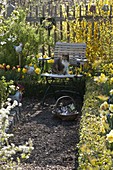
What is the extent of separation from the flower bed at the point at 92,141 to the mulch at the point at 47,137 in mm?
396

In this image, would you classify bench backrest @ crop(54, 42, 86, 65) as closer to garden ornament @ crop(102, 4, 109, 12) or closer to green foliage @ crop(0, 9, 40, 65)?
green foliage @ crop(0, 9, 40, 65)

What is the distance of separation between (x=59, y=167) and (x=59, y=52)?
3.91 metres

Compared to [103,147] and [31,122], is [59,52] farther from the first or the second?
[103,147]

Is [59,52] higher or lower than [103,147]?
higher

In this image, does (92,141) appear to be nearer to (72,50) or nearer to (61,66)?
(61,66)

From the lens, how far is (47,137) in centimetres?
569

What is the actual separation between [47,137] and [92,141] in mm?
1473

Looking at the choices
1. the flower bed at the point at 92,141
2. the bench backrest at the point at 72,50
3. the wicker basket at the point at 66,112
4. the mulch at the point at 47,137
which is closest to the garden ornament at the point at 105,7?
the bench backrest at the point at 72,50

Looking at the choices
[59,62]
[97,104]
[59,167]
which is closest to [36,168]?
[59,167]

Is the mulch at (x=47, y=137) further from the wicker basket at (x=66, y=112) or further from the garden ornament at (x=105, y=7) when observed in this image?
the garden ornament at (x=105, y=7)

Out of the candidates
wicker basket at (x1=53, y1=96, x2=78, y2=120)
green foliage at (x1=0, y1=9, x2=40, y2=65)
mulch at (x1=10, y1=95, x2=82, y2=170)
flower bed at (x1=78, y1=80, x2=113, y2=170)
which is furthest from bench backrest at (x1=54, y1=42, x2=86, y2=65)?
wicker basket at (x1=53, y1=96, x2=78, y2=120)

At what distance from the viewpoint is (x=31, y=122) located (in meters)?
6.36

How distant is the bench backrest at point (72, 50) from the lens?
8.16m

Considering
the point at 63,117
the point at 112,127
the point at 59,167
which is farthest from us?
the point at 63,117
